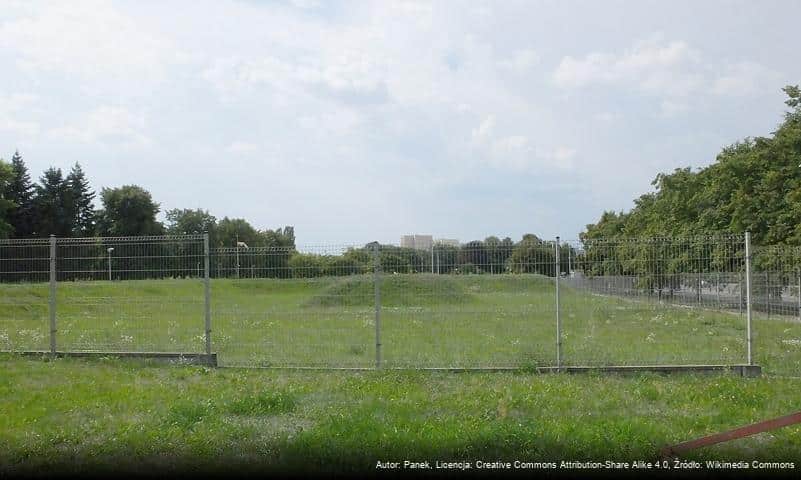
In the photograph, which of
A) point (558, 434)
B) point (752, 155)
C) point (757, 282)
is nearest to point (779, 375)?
point (757, 282)

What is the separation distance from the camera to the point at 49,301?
12422 mm

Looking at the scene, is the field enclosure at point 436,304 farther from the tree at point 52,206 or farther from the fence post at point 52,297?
the tree at point 52,206

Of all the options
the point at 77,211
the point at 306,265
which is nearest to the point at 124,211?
the point at 77,211

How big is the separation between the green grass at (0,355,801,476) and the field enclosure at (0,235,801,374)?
0.62 m

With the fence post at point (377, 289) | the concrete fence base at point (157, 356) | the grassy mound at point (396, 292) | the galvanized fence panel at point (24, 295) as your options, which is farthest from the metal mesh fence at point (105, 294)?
the fence post at point (377, 289)

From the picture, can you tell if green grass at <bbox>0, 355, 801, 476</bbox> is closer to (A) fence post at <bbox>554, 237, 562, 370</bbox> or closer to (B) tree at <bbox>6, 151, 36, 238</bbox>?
(A) fence post at <bbox>554, 237, 562, 370</bbox>

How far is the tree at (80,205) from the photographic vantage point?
6456cm

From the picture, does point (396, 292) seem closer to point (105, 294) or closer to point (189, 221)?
point (105, 294)

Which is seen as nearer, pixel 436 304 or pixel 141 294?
pixel 436 304

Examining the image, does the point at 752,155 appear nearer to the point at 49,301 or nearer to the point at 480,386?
the point at 480,386

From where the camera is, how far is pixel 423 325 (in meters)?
11.1

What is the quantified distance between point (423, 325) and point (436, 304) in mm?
484

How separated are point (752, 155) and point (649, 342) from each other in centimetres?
1653

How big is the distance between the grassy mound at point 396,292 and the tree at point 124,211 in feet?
194
